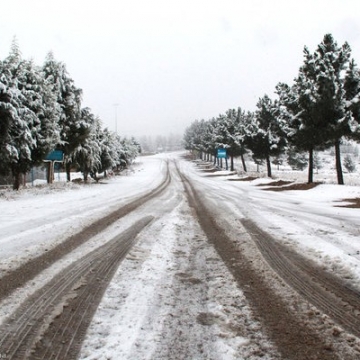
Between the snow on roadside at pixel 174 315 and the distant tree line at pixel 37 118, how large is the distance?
521 inches

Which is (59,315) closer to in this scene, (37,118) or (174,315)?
(174,315)

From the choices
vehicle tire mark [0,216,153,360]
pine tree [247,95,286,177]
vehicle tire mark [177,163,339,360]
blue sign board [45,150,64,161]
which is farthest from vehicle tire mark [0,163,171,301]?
pine tree [247,95,286,177]

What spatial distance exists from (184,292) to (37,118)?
55.4 ft

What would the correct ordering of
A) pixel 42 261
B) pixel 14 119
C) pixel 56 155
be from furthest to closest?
→ pixel 56 155
pixel 14 119
pixel 42 261

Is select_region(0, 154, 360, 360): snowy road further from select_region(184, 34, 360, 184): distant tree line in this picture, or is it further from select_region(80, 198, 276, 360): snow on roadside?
select_region(184, 34, 360, 184): distant tree line

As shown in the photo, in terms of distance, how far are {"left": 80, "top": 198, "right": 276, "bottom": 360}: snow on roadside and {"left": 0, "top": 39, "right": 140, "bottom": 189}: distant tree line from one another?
1324 centimetres

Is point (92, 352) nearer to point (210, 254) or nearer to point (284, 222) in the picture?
point (210, 254)

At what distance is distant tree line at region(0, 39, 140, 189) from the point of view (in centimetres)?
1570

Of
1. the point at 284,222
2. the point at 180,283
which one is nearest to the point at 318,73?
the point at 284,222

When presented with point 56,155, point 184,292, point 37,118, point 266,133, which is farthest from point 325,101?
point 184,292

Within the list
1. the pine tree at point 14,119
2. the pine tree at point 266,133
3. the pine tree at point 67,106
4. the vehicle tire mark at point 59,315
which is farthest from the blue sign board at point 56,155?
the pine tree at point 266,133

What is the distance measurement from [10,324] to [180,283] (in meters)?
1.90

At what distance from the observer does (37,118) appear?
59.5ft

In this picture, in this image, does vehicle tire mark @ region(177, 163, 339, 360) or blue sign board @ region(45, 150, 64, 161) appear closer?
Result: vehicle tire mark @ region(177, 163, 339, 360)
